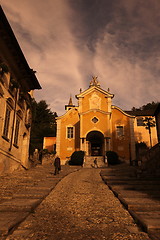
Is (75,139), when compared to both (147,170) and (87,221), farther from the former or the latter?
(87,221)

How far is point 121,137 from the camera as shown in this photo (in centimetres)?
3056

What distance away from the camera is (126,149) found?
29.6m

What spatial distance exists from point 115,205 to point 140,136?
33076 millimetres

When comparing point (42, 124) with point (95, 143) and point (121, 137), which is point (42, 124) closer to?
point (95, 143)

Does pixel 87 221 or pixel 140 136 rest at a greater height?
pixel 140 136

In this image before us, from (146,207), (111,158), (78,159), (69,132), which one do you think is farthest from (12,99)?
(69,132)

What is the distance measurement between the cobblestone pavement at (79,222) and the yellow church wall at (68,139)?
2340 cm

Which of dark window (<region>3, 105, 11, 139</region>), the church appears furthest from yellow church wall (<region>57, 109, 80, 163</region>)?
dark window (<region>3, 105, 11, 139</region>)

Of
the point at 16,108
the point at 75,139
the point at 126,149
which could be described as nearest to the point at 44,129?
the point at 75,139

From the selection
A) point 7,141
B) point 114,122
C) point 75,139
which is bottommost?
point 7,141

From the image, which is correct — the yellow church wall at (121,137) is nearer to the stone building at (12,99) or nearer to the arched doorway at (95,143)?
the arched doorway at (95,143)

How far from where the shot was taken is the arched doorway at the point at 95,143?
3005 centimetres

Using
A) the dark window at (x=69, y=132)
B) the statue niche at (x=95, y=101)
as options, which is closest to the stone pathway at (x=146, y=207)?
the dark window at (x=69, y=132)

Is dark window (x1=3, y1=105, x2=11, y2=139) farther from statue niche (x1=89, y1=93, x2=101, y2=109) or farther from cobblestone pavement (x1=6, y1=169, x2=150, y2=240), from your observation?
statue niche (x1=89, y1=93, x2=101, y2=109)
